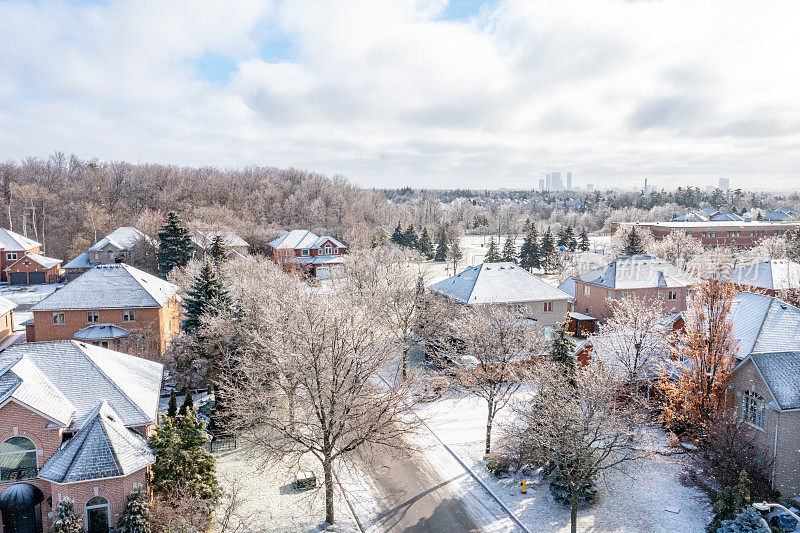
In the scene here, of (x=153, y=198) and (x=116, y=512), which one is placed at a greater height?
(x=153, y=198)

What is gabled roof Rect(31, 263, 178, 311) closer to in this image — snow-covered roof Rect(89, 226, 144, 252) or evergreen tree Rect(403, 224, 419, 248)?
snow-covered roof Rect(89, 226, 144, 252)

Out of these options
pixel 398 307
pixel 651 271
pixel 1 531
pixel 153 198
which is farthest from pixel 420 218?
pixel 1 531

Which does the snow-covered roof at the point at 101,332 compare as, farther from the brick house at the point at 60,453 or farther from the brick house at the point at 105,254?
the brick house at the point at 105,254

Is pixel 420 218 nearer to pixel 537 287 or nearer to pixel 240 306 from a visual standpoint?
pixel 537 287

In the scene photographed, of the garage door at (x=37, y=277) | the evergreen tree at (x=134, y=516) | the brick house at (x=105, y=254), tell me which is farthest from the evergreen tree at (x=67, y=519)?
the garage door at (x=37, y=277)

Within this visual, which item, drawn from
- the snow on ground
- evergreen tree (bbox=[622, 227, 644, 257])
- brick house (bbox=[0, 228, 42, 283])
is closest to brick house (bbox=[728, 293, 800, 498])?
the snow on ground
